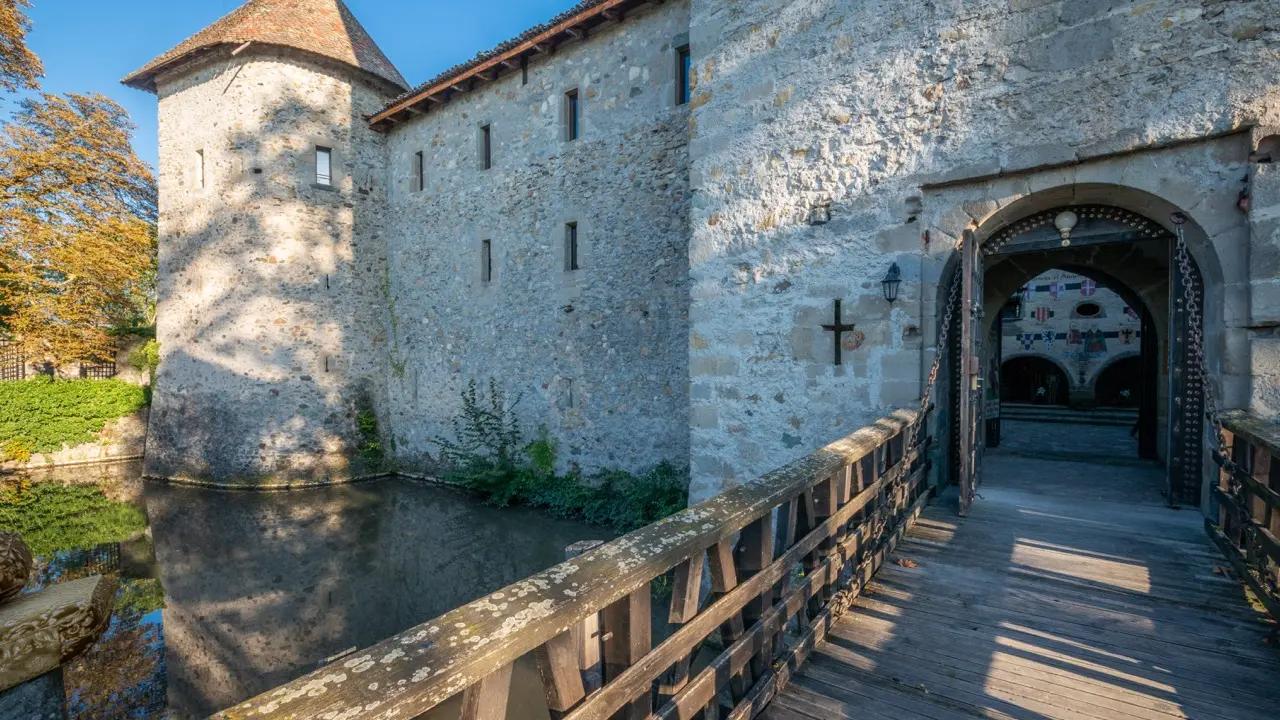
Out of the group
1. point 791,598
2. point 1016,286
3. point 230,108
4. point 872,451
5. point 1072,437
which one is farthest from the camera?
point 230,108

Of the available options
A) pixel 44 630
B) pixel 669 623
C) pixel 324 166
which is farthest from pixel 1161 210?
pixel 324 166

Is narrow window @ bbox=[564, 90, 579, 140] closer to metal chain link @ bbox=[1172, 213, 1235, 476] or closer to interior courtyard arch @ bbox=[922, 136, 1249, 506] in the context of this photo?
interior courtyard arch @ bbox=[922, 136, 1249, 506]

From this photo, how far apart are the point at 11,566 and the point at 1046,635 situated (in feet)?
12.6

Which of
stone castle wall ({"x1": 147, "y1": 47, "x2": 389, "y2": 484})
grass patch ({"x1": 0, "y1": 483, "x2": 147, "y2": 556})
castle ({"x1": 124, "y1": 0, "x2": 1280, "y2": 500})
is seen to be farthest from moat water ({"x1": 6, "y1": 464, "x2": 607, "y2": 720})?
castle ({"x1": 124, "y1": 0, "x2": 1280, "y2": 500})

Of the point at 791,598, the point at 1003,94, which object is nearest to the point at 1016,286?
the point at 1003,94

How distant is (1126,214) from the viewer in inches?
172

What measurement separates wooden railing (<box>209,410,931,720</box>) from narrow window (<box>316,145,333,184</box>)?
12.9 meters

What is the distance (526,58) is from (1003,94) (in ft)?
27.3

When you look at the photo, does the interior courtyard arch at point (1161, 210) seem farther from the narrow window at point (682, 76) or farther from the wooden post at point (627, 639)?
the narrow window at point (682, 76)

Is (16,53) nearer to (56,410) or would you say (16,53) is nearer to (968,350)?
(56,410)

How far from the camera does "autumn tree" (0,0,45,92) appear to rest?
10641 mm

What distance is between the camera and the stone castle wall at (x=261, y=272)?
11.9 metres

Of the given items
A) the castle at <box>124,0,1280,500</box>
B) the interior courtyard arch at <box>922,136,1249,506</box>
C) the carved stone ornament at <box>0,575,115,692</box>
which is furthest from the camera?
the castle at <box>124,0,1280,500</box>

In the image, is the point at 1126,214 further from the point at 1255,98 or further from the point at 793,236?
the point at 793,236
